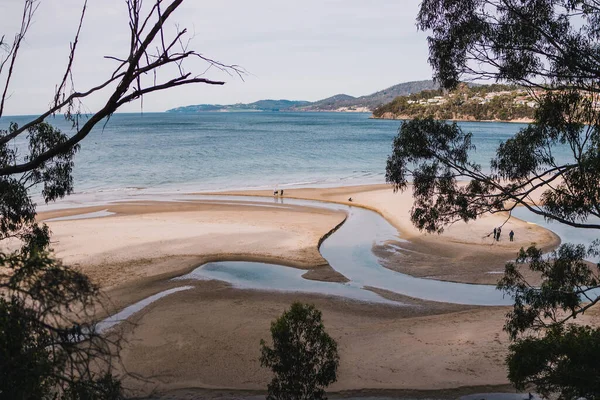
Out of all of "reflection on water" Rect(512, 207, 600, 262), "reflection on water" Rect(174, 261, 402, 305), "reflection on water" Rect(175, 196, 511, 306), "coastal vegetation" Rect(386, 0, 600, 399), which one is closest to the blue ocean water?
"reflection on water" Rect(512, 207, 600, 262)

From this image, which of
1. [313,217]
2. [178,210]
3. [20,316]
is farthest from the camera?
[178,210]

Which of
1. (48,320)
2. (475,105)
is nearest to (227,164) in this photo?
(48,320)

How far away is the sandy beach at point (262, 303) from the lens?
A: 13945 millimetres

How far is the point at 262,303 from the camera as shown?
19.0 meters

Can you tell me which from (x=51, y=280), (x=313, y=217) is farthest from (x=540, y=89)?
(x=313, y=217)

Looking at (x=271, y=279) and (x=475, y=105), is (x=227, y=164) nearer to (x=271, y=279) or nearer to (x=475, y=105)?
(x=271, y=279)

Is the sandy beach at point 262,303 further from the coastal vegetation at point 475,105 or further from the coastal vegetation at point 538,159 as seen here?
the coastal vegetation at point 475,105

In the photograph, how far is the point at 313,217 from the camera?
1331 inches

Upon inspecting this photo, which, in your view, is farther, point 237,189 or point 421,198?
point 237,189

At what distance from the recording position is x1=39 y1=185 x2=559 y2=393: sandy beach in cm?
1395

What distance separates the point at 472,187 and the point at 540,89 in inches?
114

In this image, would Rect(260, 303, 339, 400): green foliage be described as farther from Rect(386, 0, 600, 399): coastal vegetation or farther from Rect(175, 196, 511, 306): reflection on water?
Rect(175, 196, 511, 306): reflection on water

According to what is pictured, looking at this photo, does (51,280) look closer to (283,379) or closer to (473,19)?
(283,379)

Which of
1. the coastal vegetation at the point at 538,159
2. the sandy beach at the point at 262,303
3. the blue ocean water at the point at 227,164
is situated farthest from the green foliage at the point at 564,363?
the blue ocean water at the point at 227,164
